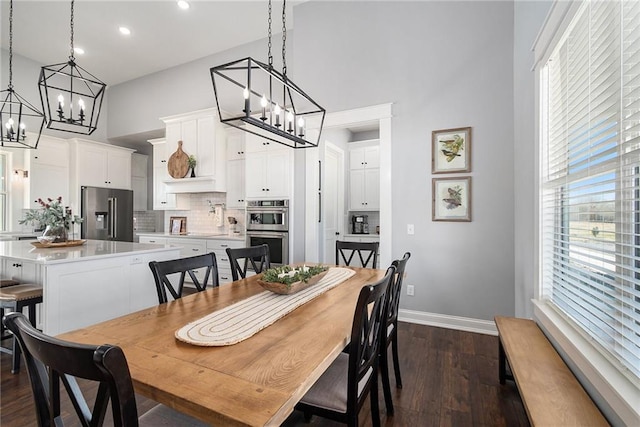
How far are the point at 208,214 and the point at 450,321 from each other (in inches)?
178

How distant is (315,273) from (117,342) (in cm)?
117

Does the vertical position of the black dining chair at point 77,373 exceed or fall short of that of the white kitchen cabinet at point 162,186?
it falls short

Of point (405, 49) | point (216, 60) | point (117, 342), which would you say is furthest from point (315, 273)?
point (216, 60)

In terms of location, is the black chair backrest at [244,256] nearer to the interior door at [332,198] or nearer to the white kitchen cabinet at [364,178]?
the interior door at [332,198]

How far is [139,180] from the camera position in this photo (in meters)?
6.95

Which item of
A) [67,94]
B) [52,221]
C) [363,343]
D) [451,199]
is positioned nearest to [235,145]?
[52,221]

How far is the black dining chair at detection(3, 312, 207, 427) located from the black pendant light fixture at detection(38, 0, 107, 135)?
4.90 feet

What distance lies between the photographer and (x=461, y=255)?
3.28 meters

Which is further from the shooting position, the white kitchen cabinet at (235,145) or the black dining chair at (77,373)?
the white kitchen cabinet at (235,145)

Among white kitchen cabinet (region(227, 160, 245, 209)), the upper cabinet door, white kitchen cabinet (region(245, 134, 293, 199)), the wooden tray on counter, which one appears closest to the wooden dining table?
the wooden tray on counter

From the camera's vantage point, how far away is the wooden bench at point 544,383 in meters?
1.20

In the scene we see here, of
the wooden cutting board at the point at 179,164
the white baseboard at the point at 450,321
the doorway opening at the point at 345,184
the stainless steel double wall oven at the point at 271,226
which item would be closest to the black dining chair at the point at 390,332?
the white baseboard at the point at 450,321

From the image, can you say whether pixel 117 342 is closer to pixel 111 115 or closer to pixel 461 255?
pixel 461 255

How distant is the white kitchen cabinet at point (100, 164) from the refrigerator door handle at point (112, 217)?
336 mm
